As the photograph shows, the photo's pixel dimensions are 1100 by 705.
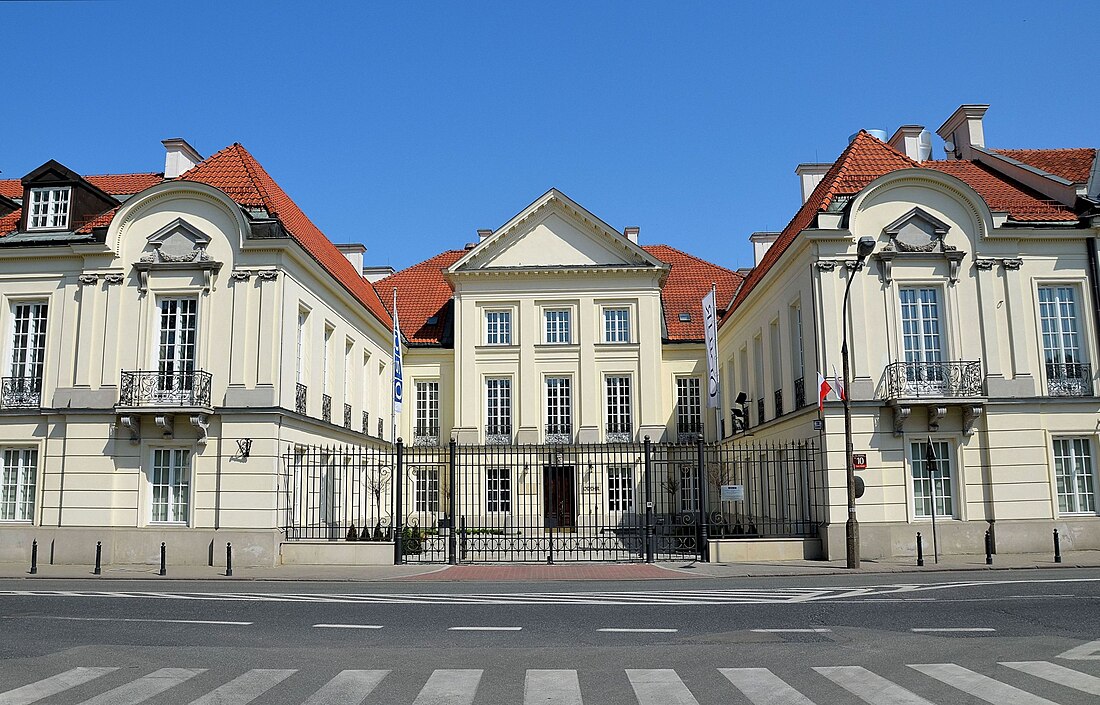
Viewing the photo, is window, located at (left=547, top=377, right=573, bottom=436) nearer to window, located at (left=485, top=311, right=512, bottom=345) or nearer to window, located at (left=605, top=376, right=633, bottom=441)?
window, located at (left=605, top=376, right=633, bottom=441)

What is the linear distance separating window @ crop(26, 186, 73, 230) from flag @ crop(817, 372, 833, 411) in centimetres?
2295

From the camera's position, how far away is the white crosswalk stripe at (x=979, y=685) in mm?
7520

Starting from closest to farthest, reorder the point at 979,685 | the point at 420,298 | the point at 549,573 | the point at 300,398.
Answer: the point at 979,685 < the point at 549,573 < the point at 300,398 < the point at 420,298

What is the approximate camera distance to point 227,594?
17.4 meters

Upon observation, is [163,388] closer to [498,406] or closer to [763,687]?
[498,406]

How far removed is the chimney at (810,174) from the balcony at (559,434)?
14.1m

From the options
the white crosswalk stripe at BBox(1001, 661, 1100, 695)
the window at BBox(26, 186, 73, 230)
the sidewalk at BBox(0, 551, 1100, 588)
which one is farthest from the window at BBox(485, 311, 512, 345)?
the white crosswalk stripe at BBox(1001, 661, 1100, 695)

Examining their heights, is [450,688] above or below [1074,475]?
below

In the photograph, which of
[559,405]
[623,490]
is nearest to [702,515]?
[623,490]

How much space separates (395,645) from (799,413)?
60.0ft

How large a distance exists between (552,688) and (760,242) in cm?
3652

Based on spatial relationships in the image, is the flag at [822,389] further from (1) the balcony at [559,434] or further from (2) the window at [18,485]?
(2) the window at [18,485]

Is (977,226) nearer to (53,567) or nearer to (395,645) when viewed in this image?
(395,645)

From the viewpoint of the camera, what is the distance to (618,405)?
4034 centimetres
